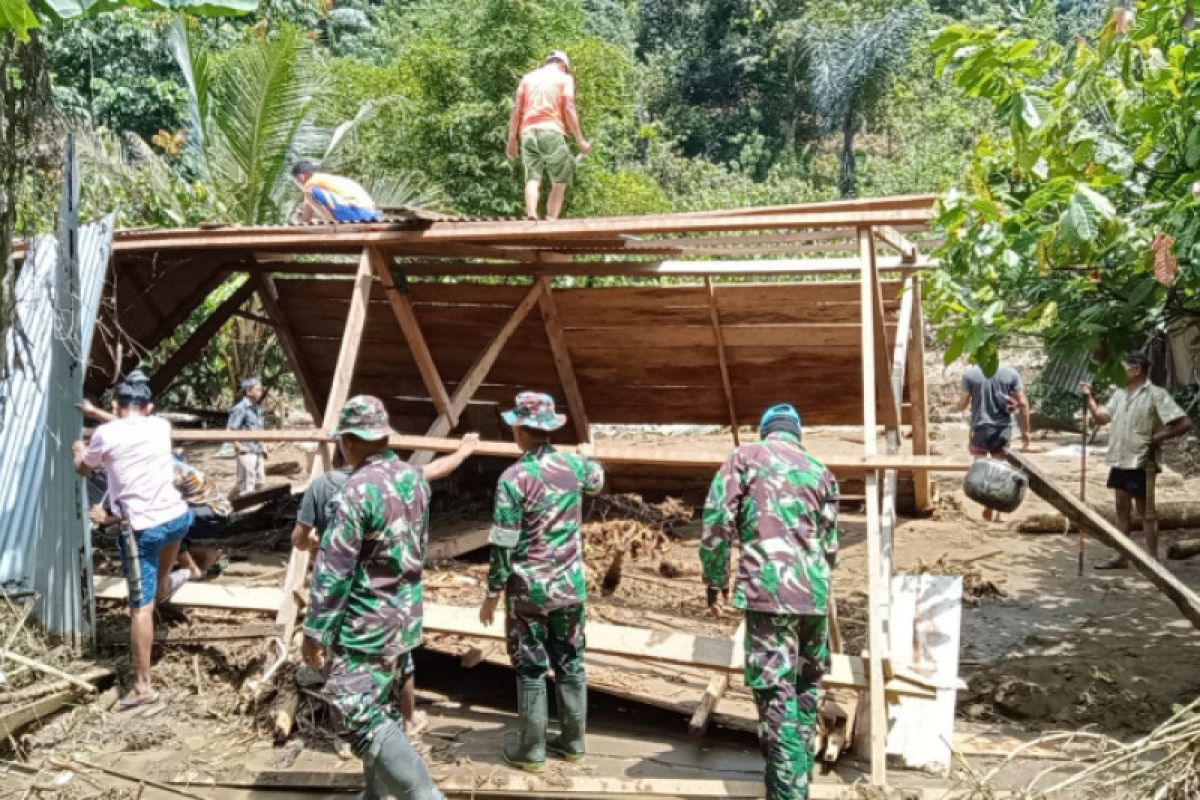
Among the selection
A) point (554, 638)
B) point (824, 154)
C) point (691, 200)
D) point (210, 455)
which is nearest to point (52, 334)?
point (554, 638)

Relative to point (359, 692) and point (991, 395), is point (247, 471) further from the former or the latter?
point (359, 692)

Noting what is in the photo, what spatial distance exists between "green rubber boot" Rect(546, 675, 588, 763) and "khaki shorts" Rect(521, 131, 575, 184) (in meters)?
4.54

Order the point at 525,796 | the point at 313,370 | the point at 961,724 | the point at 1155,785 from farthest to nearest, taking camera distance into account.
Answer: the point at 313,370
the point at 961,724
the point at 525,796
the point at 1155,785

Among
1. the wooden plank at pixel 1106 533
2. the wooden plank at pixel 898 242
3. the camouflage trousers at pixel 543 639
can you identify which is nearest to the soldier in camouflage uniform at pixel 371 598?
the camouflage trousers at pixel 543 639

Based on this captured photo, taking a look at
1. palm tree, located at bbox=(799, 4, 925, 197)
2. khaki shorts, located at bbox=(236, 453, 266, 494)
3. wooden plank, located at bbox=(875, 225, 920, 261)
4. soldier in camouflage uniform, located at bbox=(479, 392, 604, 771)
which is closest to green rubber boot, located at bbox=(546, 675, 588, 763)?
soldier in camouflage uniform, located at bbox=(479, 392, 604, 771)

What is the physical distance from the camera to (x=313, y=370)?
1102 cm

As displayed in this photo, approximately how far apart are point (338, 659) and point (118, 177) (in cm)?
1134

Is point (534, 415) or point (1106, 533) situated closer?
point (1106, 533)

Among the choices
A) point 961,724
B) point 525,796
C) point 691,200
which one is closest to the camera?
point 525,796

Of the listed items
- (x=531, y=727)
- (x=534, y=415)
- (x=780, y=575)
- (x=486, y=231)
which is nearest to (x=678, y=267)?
(x=486, y=231)

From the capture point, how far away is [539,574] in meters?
5.69

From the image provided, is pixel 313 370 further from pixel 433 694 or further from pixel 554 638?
pixel 554 638

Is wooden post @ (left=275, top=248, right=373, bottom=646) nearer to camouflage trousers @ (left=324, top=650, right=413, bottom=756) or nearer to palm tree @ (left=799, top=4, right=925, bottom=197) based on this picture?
camouflage trousers @ (left=324, top=650, right=413, bottom=756)

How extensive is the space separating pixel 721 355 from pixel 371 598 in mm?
4975
